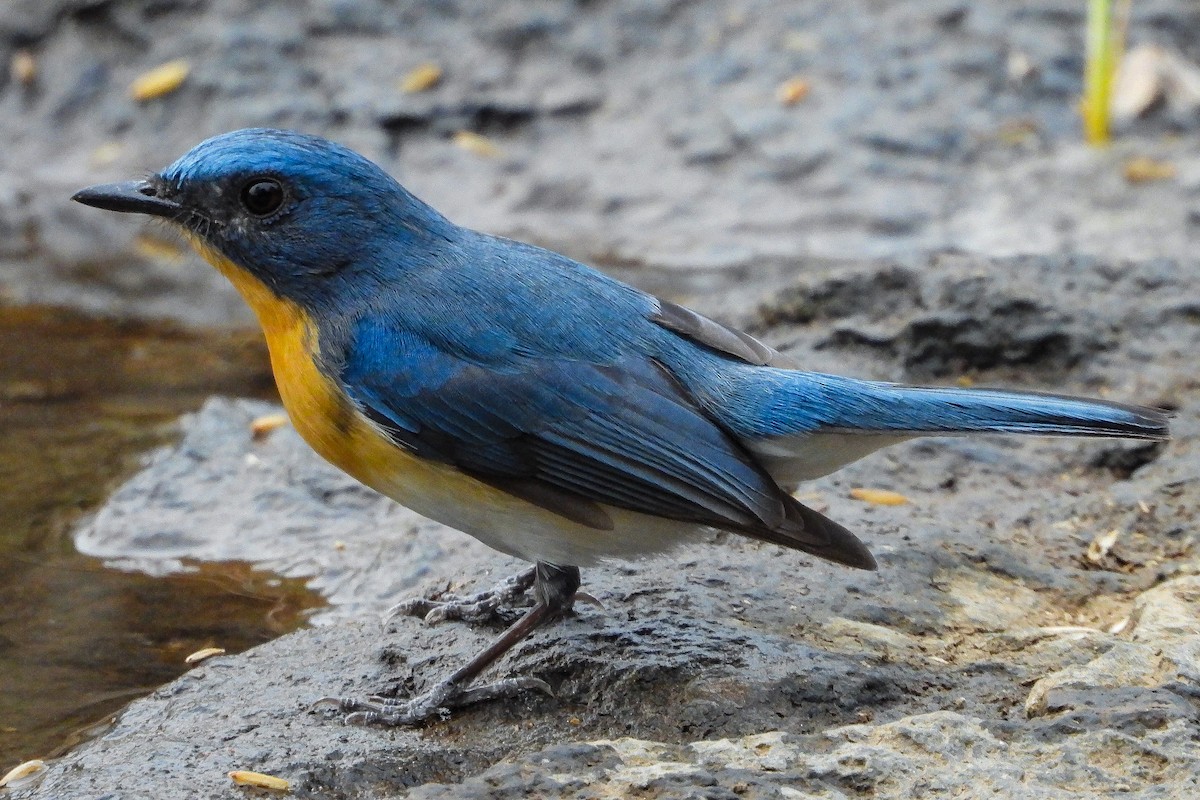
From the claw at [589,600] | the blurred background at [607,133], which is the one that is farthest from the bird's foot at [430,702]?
the blurred background at [607,133]

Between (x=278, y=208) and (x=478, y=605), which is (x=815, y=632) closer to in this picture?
(x=478, y=605)

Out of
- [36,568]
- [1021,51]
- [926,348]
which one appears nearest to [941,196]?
[1021,51]

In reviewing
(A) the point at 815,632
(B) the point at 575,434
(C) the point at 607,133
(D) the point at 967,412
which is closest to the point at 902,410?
(D) the point at 967,412

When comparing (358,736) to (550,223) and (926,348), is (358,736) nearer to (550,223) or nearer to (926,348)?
(926,348)

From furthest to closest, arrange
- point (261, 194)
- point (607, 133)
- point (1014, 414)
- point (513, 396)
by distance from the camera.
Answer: point (607, 133) → point (261, 194) → point (513, 396) → point (1014, 414)

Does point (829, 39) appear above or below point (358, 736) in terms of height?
above

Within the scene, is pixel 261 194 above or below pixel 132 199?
above

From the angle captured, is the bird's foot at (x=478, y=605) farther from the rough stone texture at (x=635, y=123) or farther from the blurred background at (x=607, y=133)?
the rough stone texture at (x=635, y=123)
